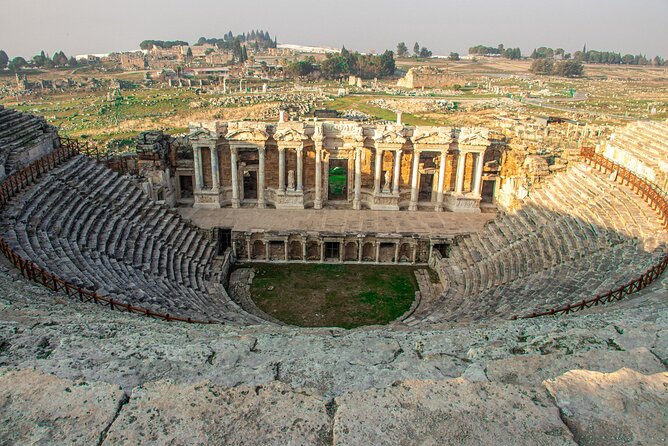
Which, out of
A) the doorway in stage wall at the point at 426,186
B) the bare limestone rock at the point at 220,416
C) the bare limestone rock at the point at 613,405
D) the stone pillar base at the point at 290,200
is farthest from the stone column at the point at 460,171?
the bare limestone rock at the point at 220,416

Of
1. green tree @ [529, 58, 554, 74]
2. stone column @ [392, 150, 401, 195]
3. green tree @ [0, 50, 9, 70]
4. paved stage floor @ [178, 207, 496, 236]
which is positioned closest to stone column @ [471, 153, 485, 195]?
paved stage floor @ [178, 207, 496, 236]

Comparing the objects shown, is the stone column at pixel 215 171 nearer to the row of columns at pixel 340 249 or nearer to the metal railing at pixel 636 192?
the row of columns at pixel 340 249

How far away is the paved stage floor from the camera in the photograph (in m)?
25.5

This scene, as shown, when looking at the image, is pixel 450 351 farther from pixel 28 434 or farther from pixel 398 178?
pixel 398 178

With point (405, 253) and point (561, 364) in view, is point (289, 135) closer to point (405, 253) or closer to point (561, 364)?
point (405, 253)

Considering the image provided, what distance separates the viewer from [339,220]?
26.9 metres

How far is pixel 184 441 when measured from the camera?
16.6 feet

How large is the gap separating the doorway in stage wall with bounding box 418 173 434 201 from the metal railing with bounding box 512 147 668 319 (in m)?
8.64

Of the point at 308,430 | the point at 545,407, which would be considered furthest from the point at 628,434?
the point at 308,430

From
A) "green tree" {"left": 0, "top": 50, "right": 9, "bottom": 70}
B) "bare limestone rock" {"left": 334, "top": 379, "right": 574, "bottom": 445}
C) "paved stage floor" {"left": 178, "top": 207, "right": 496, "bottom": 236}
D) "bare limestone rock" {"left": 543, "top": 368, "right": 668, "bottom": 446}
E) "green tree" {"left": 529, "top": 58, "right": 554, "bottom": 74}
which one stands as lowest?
"paved stage floor" {"left": 178, "top": 207, "right": 496, "bottom": 236}

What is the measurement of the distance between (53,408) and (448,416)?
408 centimetres

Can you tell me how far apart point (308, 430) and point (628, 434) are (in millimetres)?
3098

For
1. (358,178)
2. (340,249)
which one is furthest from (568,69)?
(340,249)

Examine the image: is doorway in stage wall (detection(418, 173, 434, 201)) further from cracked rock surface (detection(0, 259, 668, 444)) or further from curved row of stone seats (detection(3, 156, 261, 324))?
cracked rock surface (detection(0, 259, 668, 444))
